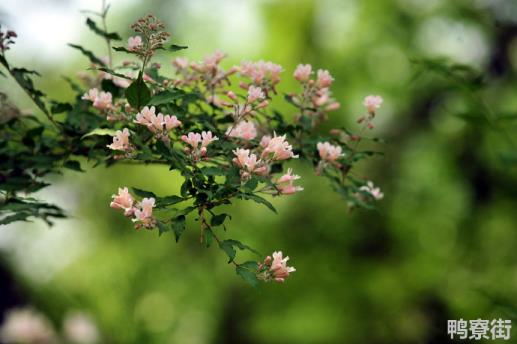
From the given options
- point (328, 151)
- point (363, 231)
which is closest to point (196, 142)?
point (328, 151)

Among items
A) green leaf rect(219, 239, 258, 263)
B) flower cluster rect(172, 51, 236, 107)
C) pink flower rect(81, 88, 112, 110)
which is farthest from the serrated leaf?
flower cluster rect(172, 51, 236, 107)

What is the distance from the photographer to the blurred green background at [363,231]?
5590 millimetres

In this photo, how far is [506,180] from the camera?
5586 mm

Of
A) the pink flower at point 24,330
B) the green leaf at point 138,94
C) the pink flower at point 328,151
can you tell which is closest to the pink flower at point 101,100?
the green leaf at point 138,94

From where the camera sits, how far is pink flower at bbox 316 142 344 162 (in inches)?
59.4

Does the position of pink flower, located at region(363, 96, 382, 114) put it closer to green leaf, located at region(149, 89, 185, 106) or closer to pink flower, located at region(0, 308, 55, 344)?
green leaf, located at region(149, 89, 185, 106)

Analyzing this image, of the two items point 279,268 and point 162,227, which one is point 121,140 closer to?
point 162,227

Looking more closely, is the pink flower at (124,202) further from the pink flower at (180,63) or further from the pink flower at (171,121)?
the pink flower at (180,63)

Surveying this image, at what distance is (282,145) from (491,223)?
4.75 metres

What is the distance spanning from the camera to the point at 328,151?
1.52 meters

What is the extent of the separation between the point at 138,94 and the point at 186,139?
0.41ft

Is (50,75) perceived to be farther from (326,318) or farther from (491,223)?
(491,223)

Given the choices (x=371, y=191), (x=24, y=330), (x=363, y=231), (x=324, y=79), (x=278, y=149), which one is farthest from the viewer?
(x=363, y=231)

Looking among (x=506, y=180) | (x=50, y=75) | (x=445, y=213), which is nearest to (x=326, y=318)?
(x=445, y=213)
